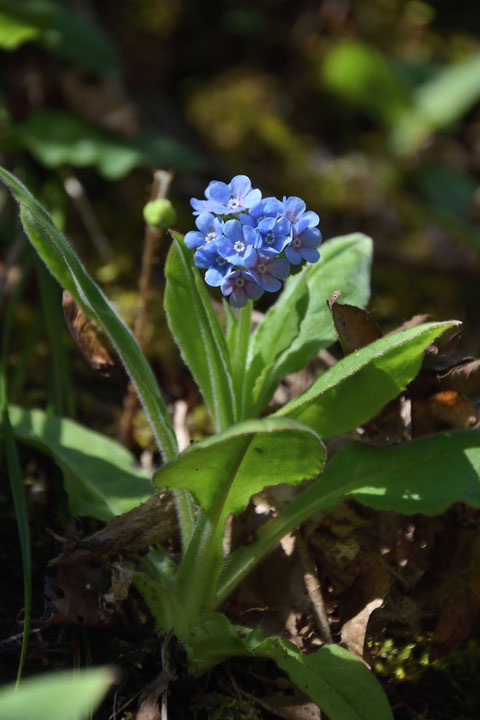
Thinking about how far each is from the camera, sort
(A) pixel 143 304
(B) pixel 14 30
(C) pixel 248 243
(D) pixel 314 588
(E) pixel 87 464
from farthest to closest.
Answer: (B) pixel 14 30
(A) pixel 143 304
(E) pixel 87 464
(D) pixel 314 588
(C) pixel 248 243

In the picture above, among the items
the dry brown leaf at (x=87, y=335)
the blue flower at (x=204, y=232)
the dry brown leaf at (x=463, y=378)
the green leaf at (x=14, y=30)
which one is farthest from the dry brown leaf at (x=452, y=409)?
the green leaf at (x=14, y=30)

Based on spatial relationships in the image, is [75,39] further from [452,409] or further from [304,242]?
[452,409]

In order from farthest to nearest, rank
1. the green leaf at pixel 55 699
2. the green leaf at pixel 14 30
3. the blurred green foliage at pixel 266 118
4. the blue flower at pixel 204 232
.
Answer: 1. the blurred green foliage at pixel 266 118
2. the green leaf at pixel 14 30
3. the blue flower at pixel 204 232
4. the green leaf at pixel 55 699

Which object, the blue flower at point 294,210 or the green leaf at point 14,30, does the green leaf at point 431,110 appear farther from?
the blue flower at point 294,210

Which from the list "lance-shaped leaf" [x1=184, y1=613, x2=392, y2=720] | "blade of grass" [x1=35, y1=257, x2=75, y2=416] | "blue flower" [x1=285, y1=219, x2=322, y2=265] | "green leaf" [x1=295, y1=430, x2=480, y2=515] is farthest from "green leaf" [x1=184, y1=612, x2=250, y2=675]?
"blade of grass" [x1=35, y1=257, x2=75, y2=416]

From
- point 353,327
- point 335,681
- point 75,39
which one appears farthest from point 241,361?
point 75,39

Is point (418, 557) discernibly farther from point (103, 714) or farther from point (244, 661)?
point (103, 714)
